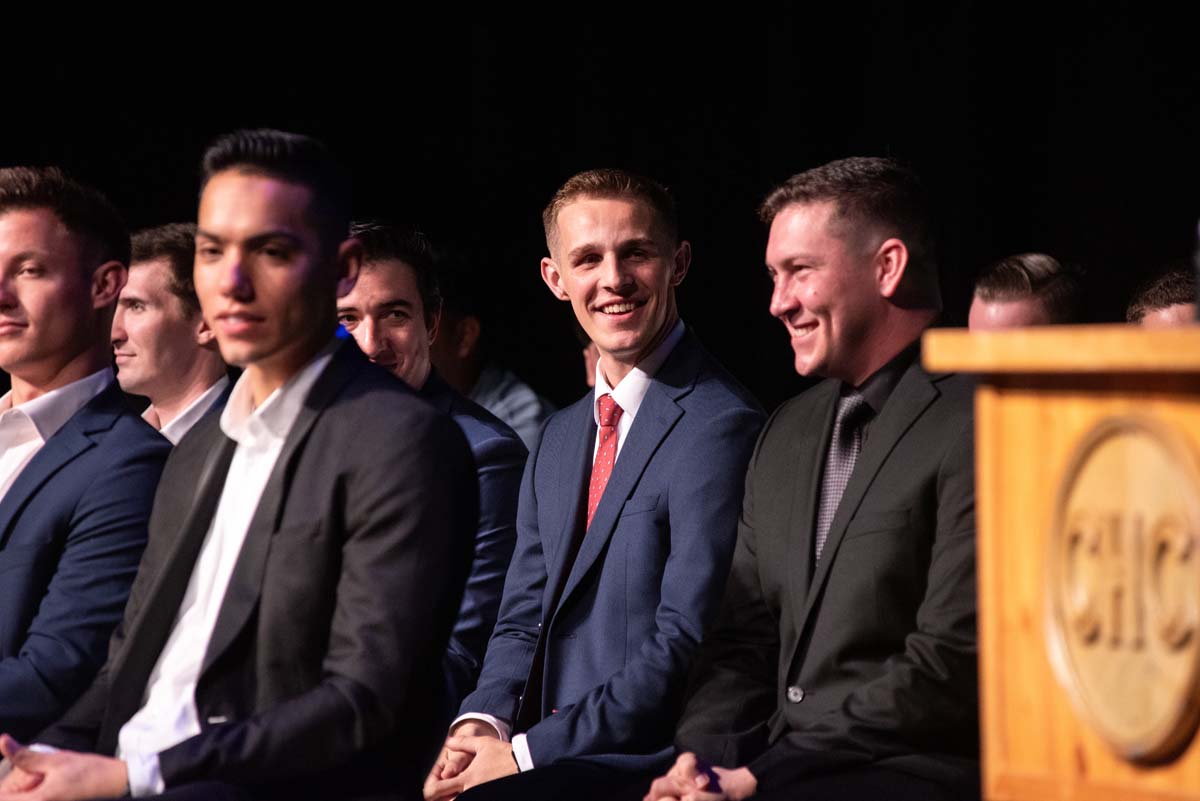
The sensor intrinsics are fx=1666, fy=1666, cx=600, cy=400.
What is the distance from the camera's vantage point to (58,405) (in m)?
2.57

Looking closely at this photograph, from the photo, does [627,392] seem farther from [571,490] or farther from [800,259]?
[800,259]

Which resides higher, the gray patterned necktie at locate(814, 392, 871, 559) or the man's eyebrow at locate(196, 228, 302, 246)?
the man's eyebrow at locate(196, 228, 302, 246)

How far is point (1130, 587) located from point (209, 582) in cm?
112

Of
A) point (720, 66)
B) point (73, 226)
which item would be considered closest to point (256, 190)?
point (73, 226)

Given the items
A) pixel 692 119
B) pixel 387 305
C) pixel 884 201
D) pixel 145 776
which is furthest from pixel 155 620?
pixel 692 119

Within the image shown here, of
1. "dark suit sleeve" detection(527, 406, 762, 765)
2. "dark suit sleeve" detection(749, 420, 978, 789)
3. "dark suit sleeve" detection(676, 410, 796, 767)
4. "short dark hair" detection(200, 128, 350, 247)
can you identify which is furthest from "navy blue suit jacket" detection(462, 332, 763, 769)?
"short dark hair" detection(200, 128, 350, 247)

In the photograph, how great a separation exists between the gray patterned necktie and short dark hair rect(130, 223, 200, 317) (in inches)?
47.9

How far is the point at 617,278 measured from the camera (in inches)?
127

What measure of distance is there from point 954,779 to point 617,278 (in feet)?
4.26

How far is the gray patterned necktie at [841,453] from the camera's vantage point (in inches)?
101

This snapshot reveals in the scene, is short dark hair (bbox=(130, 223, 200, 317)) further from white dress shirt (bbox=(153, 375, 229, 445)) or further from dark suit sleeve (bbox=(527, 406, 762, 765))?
dark suit sleeve (bbox=(527, 406, 762, 765))

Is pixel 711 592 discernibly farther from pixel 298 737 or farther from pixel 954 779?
pixel 298 737

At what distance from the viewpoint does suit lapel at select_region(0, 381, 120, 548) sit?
247cm

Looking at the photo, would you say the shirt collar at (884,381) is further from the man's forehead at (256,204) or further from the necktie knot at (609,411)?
the man's forehead at (256,204)
